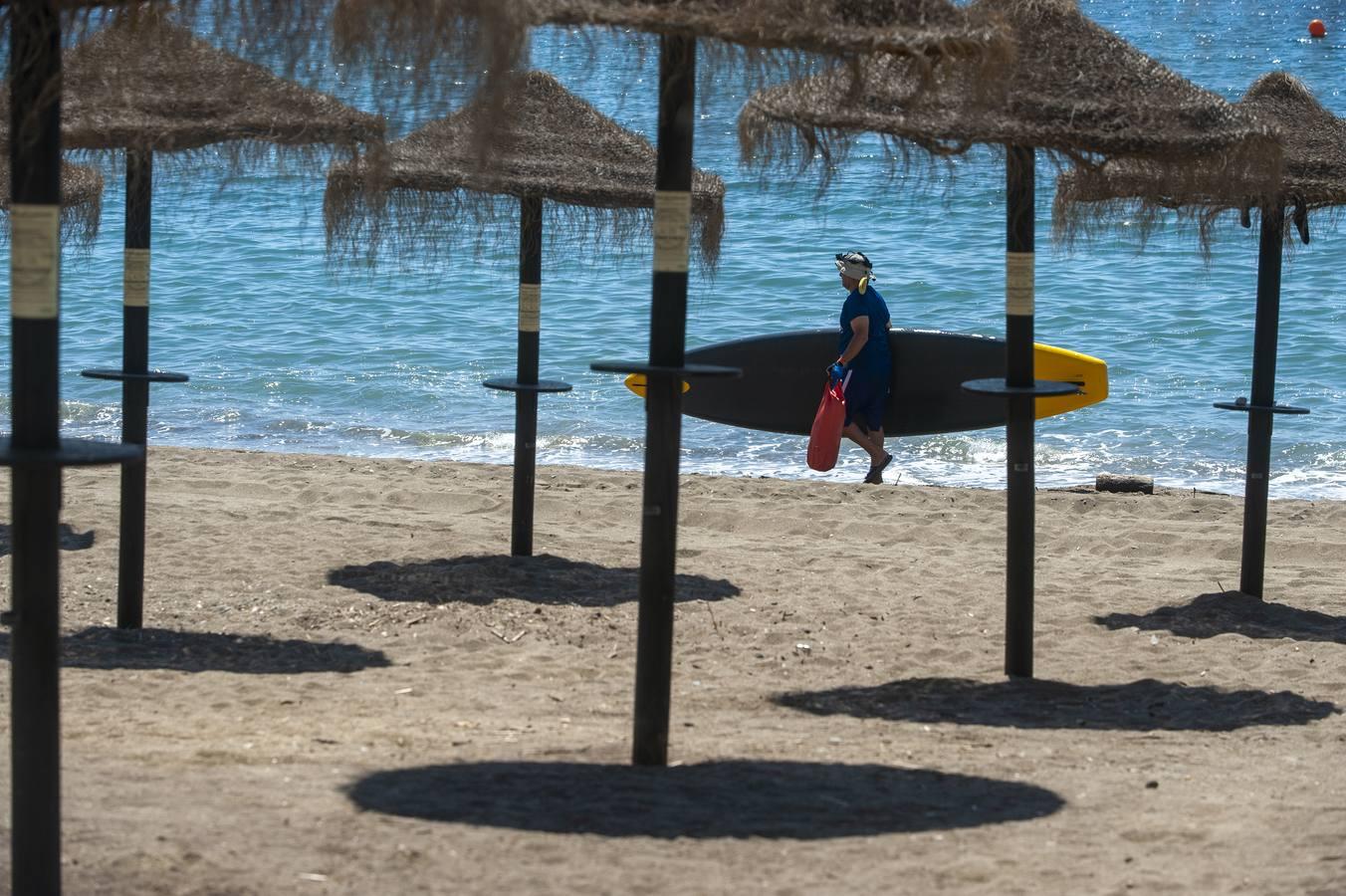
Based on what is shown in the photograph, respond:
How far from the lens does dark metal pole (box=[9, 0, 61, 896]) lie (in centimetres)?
365

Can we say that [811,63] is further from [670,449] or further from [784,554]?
[784,554]

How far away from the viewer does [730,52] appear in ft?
15.5

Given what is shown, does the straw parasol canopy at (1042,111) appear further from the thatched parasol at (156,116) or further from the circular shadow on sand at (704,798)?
the circular shadow on sand at (704,798)

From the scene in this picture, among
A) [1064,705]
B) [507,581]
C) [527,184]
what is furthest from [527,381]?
[1064,705]

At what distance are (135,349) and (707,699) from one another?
263 centimetres

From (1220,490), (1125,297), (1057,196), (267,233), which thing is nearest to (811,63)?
(1057,196)

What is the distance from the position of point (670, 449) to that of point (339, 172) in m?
2.74

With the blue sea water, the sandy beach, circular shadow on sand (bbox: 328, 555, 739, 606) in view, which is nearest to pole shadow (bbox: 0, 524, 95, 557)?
the sandy beach

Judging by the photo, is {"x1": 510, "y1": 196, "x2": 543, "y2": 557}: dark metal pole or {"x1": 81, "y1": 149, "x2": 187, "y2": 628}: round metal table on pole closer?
{"x1": 81, "y1": 149, "x2": 187, "y2": 628}: round metal table on pole

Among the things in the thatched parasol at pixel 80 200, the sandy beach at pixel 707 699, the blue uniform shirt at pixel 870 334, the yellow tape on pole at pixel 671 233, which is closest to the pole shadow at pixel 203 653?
the sandy beach at pixel 707 699

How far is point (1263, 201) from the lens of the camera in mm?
7363

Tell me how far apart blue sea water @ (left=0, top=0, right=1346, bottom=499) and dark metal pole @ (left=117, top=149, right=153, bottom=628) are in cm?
49

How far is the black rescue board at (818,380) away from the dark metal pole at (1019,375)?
5.72 meters

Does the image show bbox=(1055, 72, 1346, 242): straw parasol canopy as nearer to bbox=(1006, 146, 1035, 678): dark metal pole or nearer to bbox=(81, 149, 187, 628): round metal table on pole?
bbox=(1006, 146, 1035, 678): dark metal pole
